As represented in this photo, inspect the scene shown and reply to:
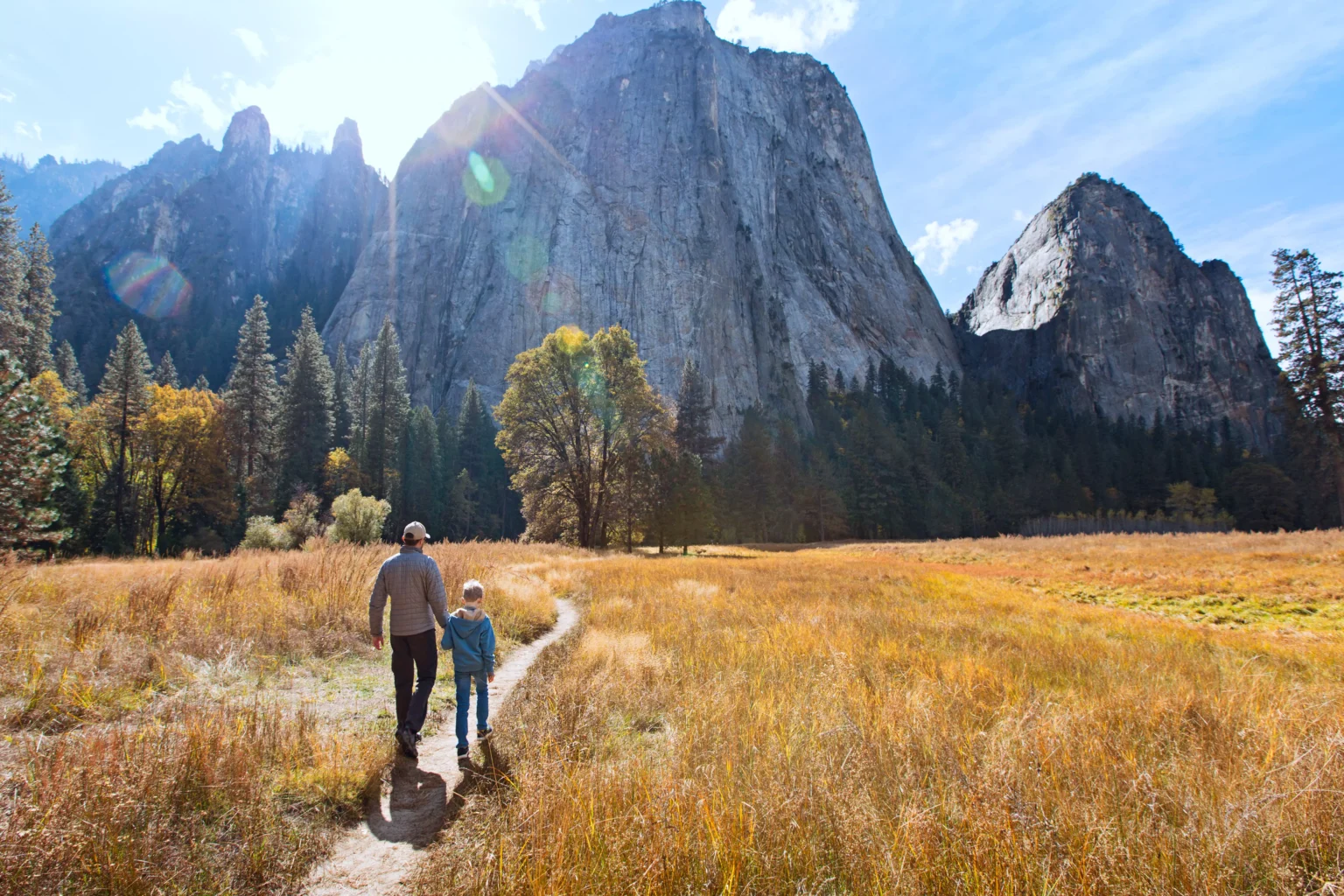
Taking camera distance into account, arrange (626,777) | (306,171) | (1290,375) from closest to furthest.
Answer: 1. (626,777)
2. (1290,375)
3. (306,171)

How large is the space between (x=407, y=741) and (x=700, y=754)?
110 inches

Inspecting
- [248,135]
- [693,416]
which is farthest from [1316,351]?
[248,135]

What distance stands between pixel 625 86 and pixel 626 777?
120 metres

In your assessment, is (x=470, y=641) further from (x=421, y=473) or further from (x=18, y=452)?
(x=421, y=473)

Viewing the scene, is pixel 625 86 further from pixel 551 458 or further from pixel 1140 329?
pixel 1140 329

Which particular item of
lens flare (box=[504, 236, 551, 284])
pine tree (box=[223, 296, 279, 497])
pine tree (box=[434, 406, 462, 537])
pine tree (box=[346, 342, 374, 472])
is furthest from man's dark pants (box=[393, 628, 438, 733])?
lens flare (box=[504, 236, 551, 284])

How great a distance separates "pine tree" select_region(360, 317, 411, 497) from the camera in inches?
2023

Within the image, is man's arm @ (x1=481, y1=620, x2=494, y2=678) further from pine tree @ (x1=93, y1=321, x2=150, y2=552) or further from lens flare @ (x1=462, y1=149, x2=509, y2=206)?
lens flare @ (x1=462, y1=149, x2=509, y2=206)

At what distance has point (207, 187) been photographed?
131 metres

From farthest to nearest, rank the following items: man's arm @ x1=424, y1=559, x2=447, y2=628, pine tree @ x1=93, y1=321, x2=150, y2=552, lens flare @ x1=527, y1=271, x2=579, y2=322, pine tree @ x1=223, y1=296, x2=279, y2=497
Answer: lens flare @ x1=527, y1=271, x2=579, y2=322 → pine tree @ x1=223, y1=296, x2=279, y2=497 → pine tree @ x1=93, y1=321, x2=150, y2=552 → man's arm @ x1=424, y1=559, x2=447, y2=628

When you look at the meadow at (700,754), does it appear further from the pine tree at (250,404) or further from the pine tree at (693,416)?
the pine tree at (250,404)

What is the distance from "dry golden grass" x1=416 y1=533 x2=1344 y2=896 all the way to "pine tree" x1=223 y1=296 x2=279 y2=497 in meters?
50.1

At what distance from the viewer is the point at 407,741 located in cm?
479

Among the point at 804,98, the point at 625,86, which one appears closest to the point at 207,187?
the point at 625,86
